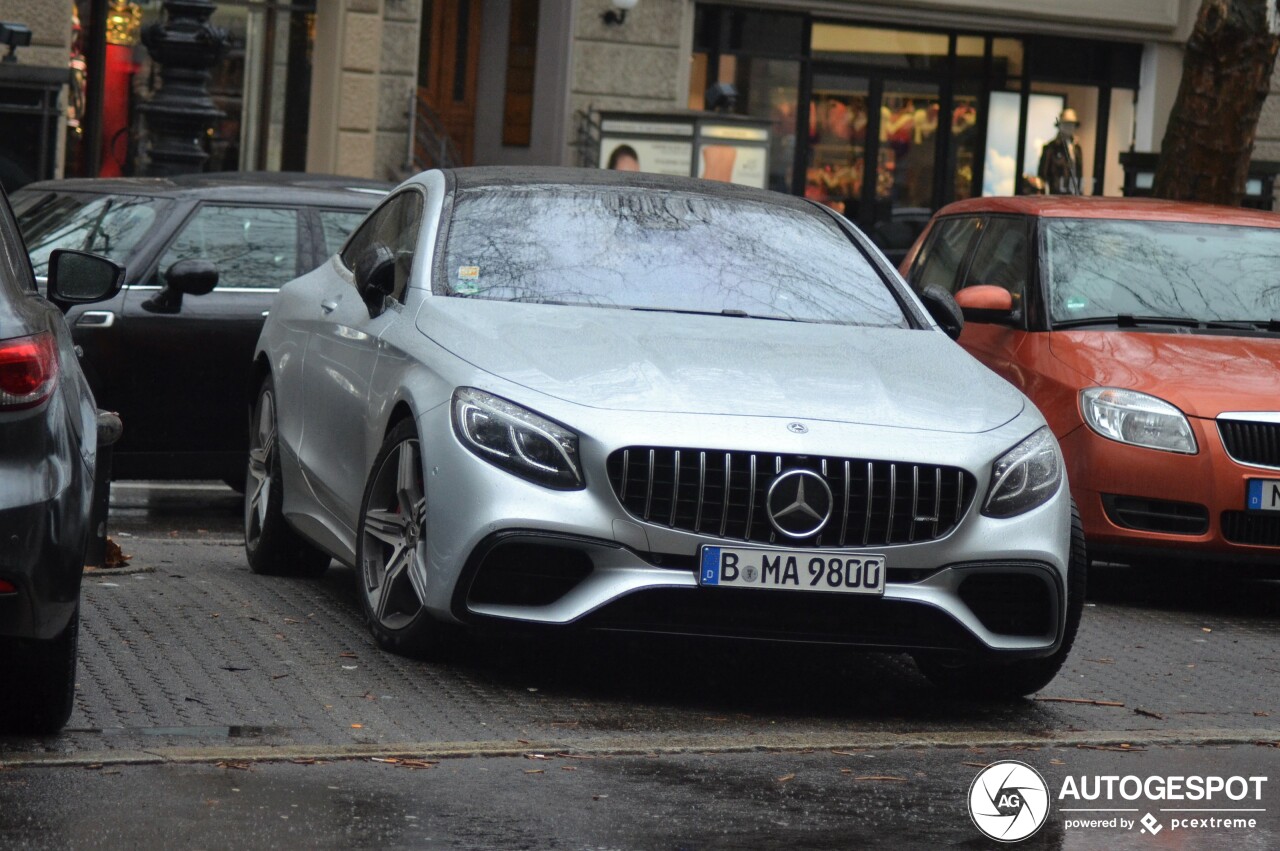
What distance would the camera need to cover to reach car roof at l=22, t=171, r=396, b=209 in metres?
10.2

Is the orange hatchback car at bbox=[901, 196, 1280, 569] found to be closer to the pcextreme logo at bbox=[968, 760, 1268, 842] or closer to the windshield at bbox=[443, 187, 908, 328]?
the windshield at bbox=[443, 187, 908, 328]

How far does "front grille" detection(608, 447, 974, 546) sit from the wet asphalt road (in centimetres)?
43

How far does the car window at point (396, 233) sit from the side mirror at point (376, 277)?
0.04 m

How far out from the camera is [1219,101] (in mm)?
15328

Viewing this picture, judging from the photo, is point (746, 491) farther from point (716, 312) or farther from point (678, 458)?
point (716, 312)

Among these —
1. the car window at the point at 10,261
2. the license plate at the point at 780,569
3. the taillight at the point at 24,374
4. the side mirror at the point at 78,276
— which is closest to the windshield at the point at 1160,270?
the license plate at the point at 780,569

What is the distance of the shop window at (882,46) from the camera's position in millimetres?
24656

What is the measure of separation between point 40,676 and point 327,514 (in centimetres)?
217

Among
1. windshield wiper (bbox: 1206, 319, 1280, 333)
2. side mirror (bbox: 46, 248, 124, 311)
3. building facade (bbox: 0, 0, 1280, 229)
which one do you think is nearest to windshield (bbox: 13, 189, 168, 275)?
side mirror (bbox: 46, 248, 124, 311)

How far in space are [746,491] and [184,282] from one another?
4388 millimetres

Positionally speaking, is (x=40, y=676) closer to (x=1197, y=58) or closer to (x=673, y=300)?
(x=673, y=300)

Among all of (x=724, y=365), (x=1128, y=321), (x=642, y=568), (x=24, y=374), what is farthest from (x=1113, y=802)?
(x=1128, y=321)

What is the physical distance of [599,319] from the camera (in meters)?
6.55

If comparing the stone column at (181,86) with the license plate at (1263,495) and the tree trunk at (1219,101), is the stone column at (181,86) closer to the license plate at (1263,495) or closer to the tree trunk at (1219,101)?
the tree trunk at (1219,101)
